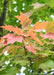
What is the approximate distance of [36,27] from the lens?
551 mm

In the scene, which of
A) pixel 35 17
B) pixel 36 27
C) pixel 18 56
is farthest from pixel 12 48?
pixel 35 17

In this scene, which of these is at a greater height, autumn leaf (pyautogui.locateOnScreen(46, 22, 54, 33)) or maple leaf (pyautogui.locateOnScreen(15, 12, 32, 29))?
maple leaf (pyautogui.locateOnScreen(15, 12, 32, 29))

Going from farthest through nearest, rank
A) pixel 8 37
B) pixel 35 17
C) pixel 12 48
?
pixel 35 17 → pixel 12 48 → pixel 8 37

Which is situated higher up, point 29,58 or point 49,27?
point 49,27

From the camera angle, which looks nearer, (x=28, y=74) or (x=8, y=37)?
(x=8, y=37)

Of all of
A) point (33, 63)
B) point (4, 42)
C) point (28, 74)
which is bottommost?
point (28, 74)

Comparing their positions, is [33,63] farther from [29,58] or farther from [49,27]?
[49,27]

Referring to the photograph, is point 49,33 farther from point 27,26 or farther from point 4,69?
point 4,69

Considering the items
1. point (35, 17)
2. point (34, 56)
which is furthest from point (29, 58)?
point (35, 17)

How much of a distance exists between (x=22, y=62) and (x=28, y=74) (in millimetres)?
253

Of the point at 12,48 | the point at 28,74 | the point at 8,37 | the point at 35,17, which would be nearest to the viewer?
the point at 8,37

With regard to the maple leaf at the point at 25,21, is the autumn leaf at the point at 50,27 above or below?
below

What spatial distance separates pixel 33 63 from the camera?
654mm

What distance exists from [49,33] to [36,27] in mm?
84
